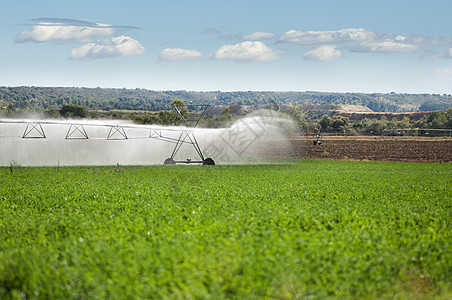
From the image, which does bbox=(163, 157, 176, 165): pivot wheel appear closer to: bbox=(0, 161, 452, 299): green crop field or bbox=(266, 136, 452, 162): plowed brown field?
bbox=(266, 136, 452, 162): plowed brown field

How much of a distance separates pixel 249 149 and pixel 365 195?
73.3 feet

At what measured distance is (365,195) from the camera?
65.1 feet

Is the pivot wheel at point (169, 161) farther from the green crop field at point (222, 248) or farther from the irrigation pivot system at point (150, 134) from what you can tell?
the green crop field at point (222, 248)

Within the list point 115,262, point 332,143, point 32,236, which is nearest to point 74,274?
point 115,262

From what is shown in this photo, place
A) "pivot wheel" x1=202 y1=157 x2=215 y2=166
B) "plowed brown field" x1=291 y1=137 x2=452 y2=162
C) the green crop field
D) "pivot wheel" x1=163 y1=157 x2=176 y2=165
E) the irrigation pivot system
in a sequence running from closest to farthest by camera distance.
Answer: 1. the green crop field
2. the irrigation pivot system
3. "pivot wheel" x1=202 y1=157 x2=215 y2=166
4. "pivot wheel" x1=163 y1=157 x2=176 y2=165
5. "plowed brown field" x1=291 y1=137 x2=452 y2=162

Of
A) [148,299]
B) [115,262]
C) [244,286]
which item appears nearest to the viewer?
[148,299]

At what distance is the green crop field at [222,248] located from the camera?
8.13 meters

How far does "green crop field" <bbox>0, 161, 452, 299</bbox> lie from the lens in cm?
813

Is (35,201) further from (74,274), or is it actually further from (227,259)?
(227,259)

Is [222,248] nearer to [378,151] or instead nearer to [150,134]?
[150,134]

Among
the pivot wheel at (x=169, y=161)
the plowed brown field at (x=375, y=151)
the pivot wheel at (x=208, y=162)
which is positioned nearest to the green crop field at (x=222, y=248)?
the pivot wheel at (x=208, y=162)

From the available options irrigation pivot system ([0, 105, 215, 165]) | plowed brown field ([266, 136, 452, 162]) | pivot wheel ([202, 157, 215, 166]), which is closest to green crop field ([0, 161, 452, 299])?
irrigation pivot system ([0, 105, 215, 165])

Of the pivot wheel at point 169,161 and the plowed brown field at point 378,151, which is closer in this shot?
the pivot wheel at point 169,161

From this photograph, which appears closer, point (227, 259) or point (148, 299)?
point (148, 299)
